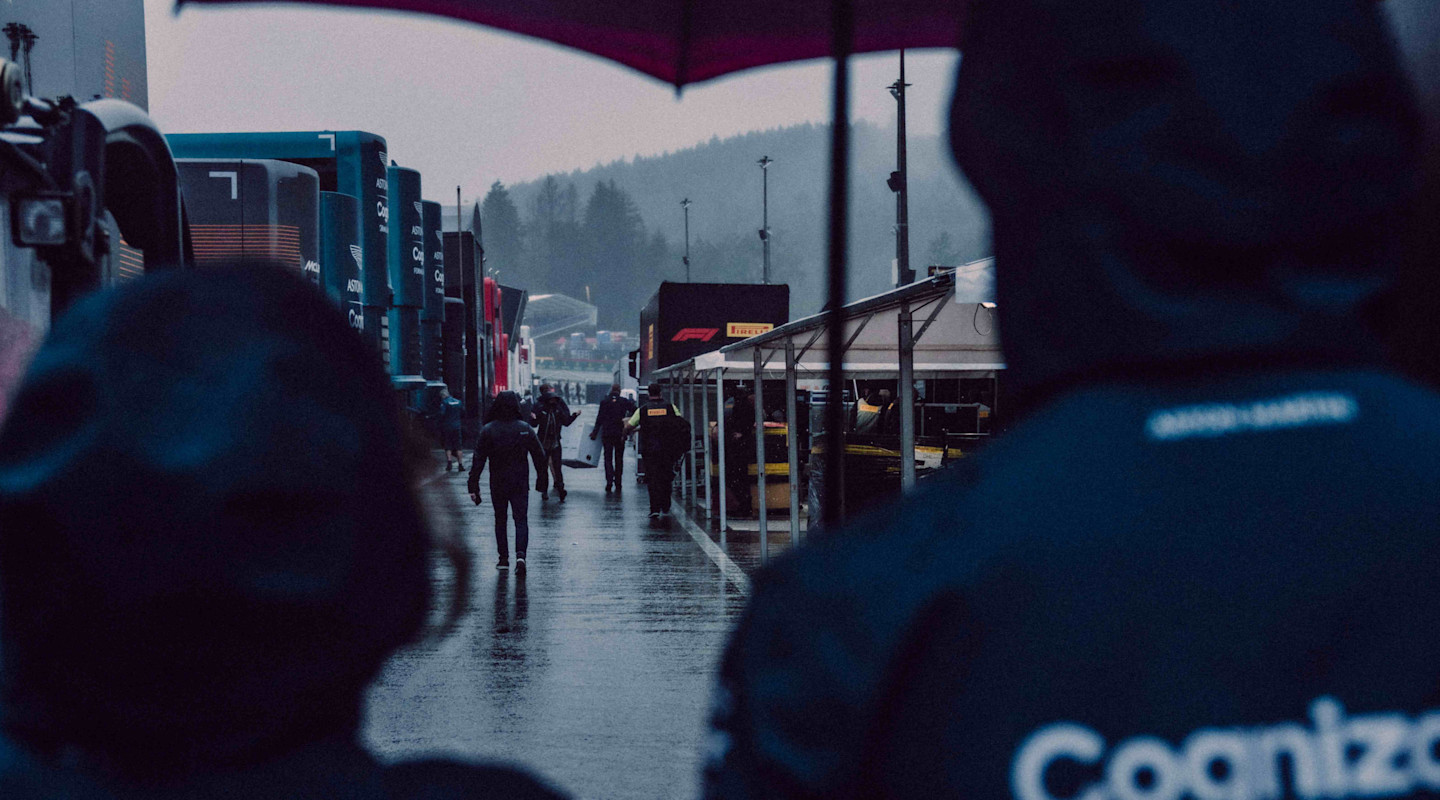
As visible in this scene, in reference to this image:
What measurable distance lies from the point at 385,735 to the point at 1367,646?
5.55 metres

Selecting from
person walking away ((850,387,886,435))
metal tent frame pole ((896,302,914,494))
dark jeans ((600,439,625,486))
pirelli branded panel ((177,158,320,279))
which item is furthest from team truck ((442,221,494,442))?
metal tent frame pole ((896,302,914,494))

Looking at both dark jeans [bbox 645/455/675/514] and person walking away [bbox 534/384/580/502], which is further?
person walking away [bbox 534/384/580/502]

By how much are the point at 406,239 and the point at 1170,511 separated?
815 inches

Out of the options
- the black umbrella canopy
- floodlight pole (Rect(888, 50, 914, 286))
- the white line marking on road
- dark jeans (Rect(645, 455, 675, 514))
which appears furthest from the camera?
floodlight pole (Rect(888, 50, 914, 286))

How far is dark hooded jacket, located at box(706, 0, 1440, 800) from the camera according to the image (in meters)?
0.81

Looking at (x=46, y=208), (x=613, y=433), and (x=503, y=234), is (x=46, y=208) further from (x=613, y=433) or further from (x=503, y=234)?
(x=503, y=234)

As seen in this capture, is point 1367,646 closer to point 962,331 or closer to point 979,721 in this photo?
point 979,721

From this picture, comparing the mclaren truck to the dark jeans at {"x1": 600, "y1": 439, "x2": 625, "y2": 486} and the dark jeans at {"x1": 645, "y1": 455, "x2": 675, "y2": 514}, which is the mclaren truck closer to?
the dark jeans at {"x1": 645, "y1": 455, "x2": 675, "y2": 514}

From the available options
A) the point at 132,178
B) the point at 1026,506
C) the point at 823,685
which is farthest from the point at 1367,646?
the point at 132,178

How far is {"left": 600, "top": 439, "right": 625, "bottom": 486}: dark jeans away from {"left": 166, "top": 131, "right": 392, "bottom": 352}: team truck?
4.53m

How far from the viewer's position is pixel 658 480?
16.5 meters

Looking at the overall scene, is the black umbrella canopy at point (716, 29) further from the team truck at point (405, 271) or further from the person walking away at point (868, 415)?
the team truck at point (405, 271)

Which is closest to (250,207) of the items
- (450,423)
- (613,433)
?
(613,433)

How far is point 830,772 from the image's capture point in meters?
0.81
